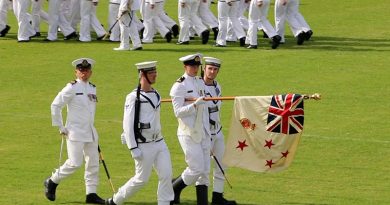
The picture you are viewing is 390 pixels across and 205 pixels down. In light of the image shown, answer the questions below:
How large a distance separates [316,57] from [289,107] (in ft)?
41.1

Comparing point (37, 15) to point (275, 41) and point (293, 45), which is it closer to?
point (275, 41)

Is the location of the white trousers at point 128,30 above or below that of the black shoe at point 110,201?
above

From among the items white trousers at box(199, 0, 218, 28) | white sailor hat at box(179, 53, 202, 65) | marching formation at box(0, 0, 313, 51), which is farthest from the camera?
white trousers at box(199, 0, 218, 28)

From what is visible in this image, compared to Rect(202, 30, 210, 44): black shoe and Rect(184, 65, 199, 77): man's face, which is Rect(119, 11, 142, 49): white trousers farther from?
Rect(184, 65, 199, 77): man's face

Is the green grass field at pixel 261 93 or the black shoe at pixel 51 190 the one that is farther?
the green grass field at pixel 261 93

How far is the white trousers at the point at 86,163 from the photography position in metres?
17.4

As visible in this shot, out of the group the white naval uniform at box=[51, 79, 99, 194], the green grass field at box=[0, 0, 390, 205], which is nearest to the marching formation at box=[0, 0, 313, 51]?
the green grass field at box=[0, 0, 390, 205]

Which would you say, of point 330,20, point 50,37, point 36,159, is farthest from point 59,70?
point 330,20

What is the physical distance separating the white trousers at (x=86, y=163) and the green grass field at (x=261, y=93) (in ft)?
1.17

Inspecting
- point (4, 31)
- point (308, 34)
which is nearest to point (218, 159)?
point (308, 34)

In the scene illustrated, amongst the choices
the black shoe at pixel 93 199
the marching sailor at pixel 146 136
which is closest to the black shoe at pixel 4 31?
the black shoe at pixel 93 199

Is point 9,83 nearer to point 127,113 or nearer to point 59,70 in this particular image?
point 59,70

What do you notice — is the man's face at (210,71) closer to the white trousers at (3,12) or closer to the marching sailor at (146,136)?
the marching sailor at (146,136)

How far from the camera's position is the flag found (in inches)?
671
